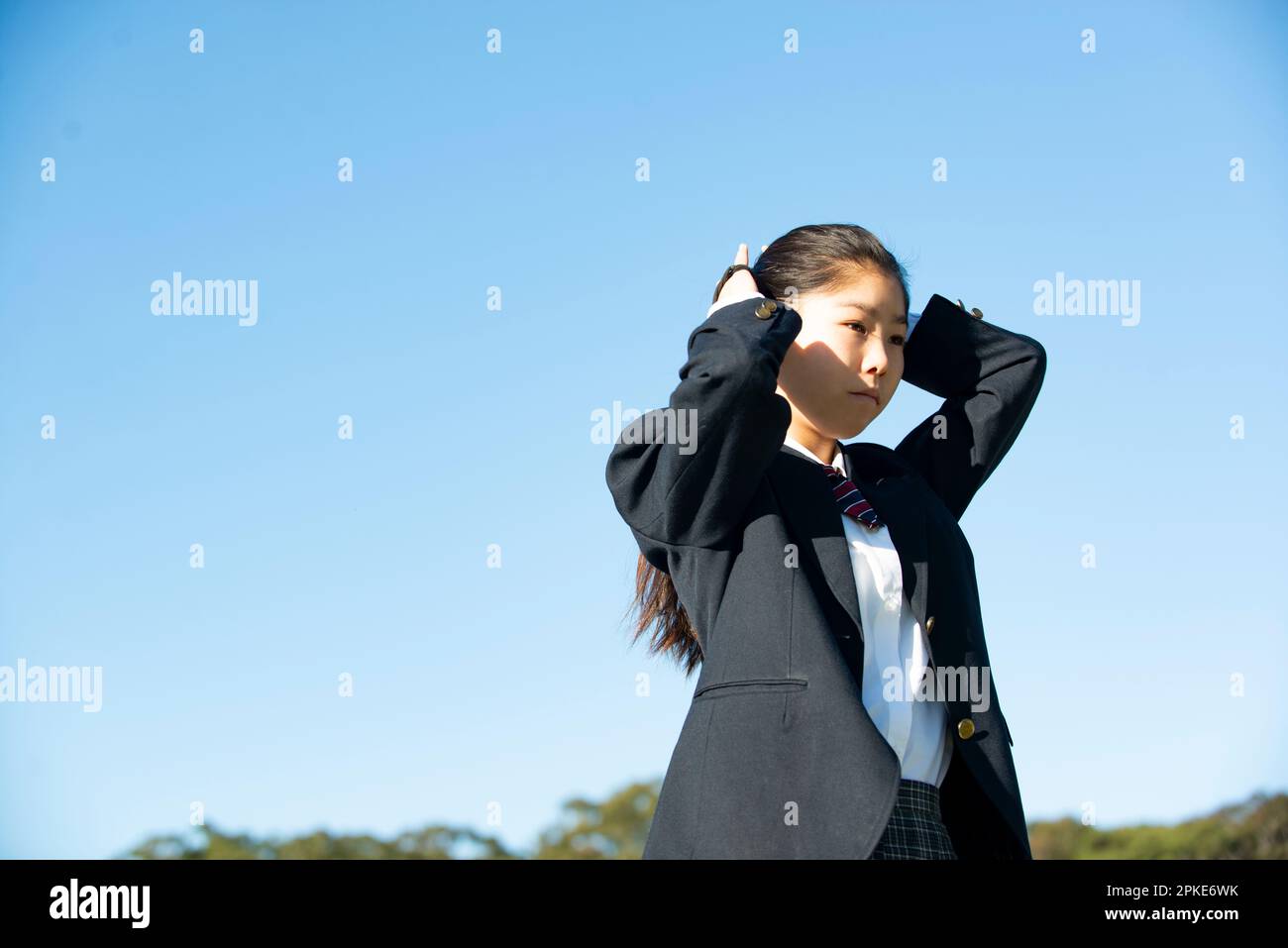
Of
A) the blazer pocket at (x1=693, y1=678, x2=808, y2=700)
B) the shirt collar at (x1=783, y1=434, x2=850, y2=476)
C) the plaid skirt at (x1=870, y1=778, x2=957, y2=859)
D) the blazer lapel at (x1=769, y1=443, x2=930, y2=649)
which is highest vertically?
the shirt collar at (x1=783, y1=434, x2=850, y2=476)

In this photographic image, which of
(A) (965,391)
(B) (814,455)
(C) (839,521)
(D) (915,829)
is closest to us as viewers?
(D) (915,829)

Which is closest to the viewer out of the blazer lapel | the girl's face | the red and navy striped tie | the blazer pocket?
the blazer pocket

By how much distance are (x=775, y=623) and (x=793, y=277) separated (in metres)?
1.08

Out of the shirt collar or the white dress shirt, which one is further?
the shirt collar

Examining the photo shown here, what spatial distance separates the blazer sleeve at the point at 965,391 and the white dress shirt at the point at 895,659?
1.70ft

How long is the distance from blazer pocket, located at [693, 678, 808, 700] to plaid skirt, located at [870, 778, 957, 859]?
1.09ft

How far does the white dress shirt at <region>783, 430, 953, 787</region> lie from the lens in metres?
3.40

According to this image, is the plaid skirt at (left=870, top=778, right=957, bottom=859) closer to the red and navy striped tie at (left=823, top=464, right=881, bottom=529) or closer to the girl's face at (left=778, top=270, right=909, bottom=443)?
the red and navy striped tie at (left=823, top=464, right=881, bottom=529)

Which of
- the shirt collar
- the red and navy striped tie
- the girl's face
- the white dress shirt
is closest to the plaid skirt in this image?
the white dress shirt

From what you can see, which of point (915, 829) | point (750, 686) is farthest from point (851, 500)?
point (915, 829)

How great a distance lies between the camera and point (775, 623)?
3.41 m

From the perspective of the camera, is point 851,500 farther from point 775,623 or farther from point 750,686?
point 750,686
